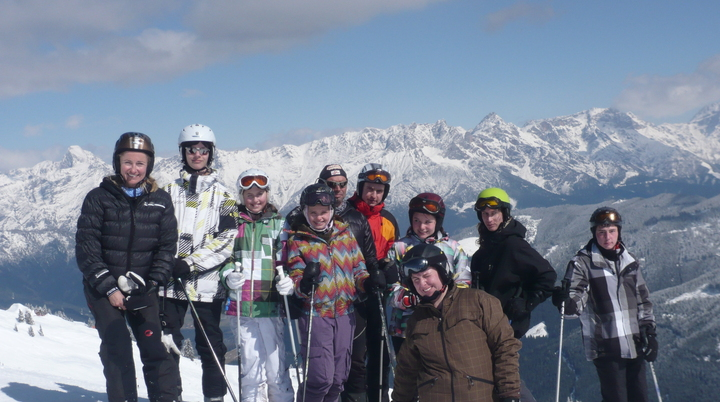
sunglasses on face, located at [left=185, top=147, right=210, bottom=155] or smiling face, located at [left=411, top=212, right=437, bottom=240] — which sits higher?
sunglasses on face, located at [left=185, top=147, right=210, bottom=155]

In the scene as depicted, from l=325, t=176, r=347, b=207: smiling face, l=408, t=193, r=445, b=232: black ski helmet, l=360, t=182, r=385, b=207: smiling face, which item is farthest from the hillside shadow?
l=408, t=193, r=445, b=232: black ski helmet

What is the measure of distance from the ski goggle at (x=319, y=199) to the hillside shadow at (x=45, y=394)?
614 centimetres

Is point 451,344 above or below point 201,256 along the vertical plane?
below

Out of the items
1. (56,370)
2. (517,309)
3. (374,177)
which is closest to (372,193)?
(374,177)

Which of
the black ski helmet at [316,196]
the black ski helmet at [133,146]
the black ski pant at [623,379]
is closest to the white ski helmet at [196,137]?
the black ski helmet at [133,146]

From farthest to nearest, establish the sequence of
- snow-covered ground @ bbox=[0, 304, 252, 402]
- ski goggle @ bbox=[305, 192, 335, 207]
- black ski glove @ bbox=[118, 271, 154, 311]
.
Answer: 1. snow-covered ground @ bbox=[0, 304, 252, 402]
2. ski goggle @ bbox=[305, 192, 335, 207]
3. black ski glove @ bbox=[118, 271, 154, 311]

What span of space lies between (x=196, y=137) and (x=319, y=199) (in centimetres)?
250

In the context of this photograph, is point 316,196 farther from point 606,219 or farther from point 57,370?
point 57,370

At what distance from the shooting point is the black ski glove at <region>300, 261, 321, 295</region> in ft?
21.9

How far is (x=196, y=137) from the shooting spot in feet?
26.9

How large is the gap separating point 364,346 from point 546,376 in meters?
184

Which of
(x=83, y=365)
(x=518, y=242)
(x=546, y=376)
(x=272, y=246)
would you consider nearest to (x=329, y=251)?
(x=272, y=246)

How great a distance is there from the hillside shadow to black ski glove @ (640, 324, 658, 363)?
915cm

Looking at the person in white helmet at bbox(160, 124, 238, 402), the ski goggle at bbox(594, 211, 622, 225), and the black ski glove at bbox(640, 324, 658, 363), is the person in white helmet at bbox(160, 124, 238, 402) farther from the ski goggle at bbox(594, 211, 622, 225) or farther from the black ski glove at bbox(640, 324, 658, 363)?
the black ski glove at bbox(640, 324, 658, 363)
